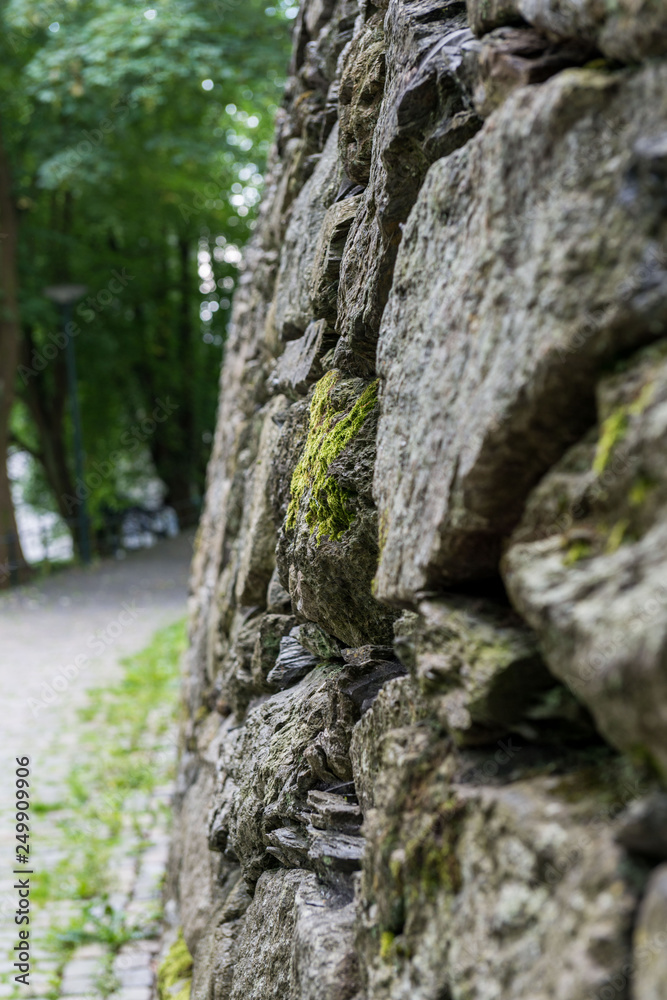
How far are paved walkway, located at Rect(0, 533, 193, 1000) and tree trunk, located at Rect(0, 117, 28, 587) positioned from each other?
1.85 feet

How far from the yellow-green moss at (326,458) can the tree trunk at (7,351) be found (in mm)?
13106

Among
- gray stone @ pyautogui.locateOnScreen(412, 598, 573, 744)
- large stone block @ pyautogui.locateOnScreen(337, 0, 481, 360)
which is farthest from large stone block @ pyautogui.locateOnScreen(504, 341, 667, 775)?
large stone block @ pyautogui.locateOnScreen(337, 0, 481, 360)

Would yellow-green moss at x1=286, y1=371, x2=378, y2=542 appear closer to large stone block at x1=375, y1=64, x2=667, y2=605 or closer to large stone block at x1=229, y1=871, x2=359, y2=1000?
large stone block at x1=375, y1=64, x2=667, y2=605

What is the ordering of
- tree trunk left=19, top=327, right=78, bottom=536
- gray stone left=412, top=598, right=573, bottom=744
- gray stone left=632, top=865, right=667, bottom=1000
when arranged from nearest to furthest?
gray stone left=632, top=865, right=667, bottom=1000 < gray stone left=412, top=598, right=573, bottom=744 < tree trunk left=19, top=327, right=78, bottom=536

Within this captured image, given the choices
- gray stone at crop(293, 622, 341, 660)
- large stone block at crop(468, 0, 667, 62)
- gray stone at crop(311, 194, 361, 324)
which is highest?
large stone block at crop(468, 0, 667, 62)

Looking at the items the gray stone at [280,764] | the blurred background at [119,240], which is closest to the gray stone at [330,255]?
the gray stone at [280,764]

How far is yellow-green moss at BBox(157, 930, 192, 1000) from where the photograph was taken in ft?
11.0

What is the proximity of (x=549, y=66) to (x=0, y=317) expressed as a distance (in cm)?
1449

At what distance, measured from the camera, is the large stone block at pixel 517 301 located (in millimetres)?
1193

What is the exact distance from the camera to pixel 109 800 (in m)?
6.45

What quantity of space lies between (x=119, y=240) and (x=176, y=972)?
18.9 metres

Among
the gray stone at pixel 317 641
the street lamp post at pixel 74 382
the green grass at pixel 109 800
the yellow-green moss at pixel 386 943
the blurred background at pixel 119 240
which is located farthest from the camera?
the street lamp post at pixel 74 382

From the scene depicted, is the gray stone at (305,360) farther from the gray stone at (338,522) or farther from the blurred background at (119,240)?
the blurred background at (119,240)

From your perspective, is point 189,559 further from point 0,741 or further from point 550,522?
point 550,522
